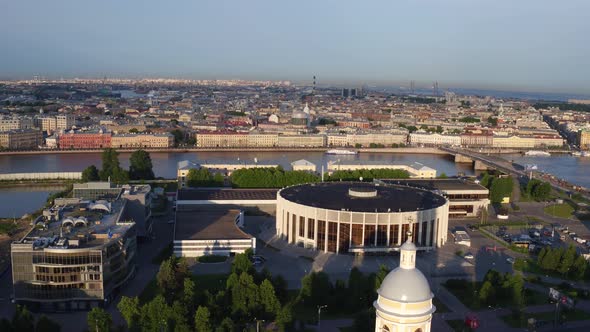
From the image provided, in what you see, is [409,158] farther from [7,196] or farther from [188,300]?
[188,300]

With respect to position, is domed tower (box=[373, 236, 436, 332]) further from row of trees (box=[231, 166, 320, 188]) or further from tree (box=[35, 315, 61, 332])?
row of trees (box=[231, 166, 320, 188])

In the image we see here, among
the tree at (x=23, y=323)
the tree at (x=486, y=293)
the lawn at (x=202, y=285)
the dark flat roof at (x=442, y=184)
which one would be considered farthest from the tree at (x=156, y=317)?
the dark flat roof at (x=442, y=184)

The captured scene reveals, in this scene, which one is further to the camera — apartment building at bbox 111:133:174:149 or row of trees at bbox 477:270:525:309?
apartment building at bbox 111:133:174:149

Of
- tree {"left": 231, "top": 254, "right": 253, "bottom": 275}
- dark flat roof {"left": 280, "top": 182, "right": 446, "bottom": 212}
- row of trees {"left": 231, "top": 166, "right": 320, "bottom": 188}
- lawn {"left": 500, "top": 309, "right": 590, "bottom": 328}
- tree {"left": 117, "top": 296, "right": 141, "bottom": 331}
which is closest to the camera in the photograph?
tree {"left": 117, "top": 296, "right": 141, "bottom": 331}

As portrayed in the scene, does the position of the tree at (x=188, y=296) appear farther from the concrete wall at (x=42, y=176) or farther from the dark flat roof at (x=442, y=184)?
the concrete wall at (x=42, y=176)

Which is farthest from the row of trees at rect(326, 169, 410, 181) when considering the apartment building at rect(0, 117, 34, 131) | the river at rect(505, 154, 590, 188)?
the apartment building at rect(0, 117, 34, 131)

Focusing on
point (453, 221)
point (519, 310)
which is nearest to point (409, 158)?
point (453, 221)
